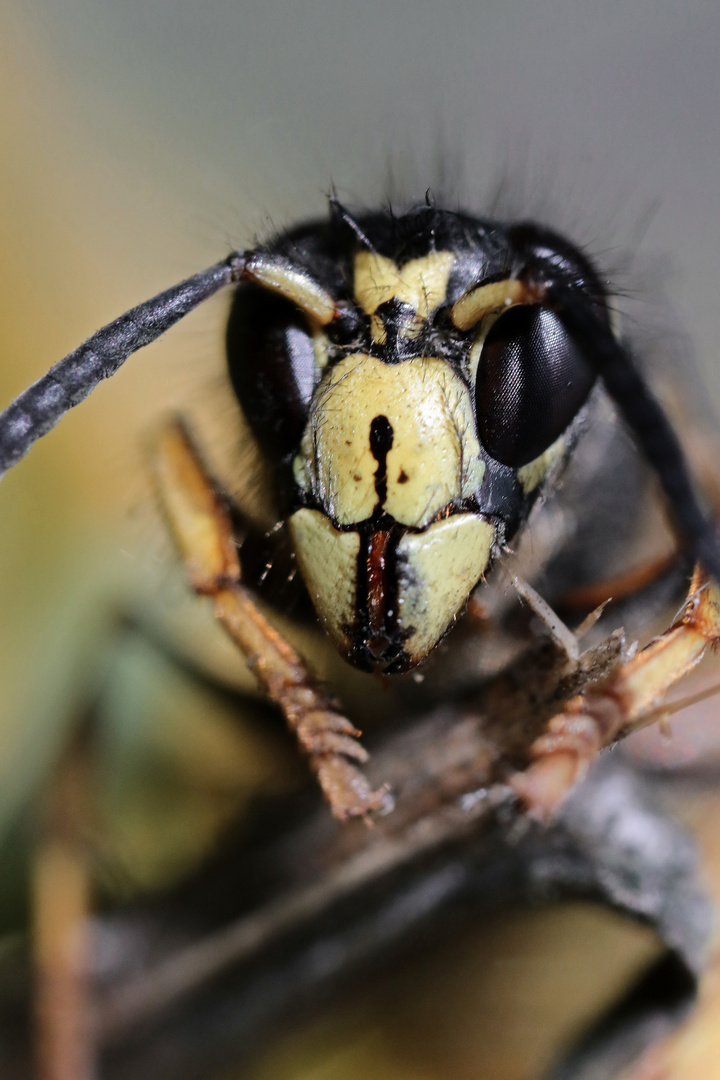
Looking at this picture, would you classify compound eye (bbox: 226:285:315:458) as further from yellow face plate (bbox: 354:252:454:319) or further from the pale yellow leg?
the pale yellow leg

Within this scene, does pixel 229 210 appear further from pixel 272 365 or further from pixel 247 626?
pixel 247 626

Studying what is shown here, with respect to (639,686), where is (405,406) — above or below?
above

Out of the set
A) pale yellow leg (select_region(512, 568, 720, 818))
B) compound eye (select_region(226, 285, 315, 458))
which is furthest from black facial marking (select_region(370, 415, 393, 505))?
pale yellow leg (select_region(512, 568, 720, 818))

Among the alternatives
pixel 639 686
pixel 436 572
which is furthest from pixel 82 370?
pixel 639 686

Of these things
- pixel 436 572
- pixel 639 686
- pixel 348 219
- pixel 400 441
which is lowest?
pixel 639 686

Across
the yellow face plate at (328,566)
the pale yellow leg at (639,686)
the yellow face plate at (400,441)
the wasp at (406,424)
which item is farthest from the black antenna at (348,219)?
the pale yellow leg at (639,686)

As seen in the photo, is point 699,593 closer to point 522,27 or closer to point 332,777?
point 332,777

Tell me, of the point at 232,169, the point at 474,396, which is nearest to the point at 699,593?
the point at 474,396
